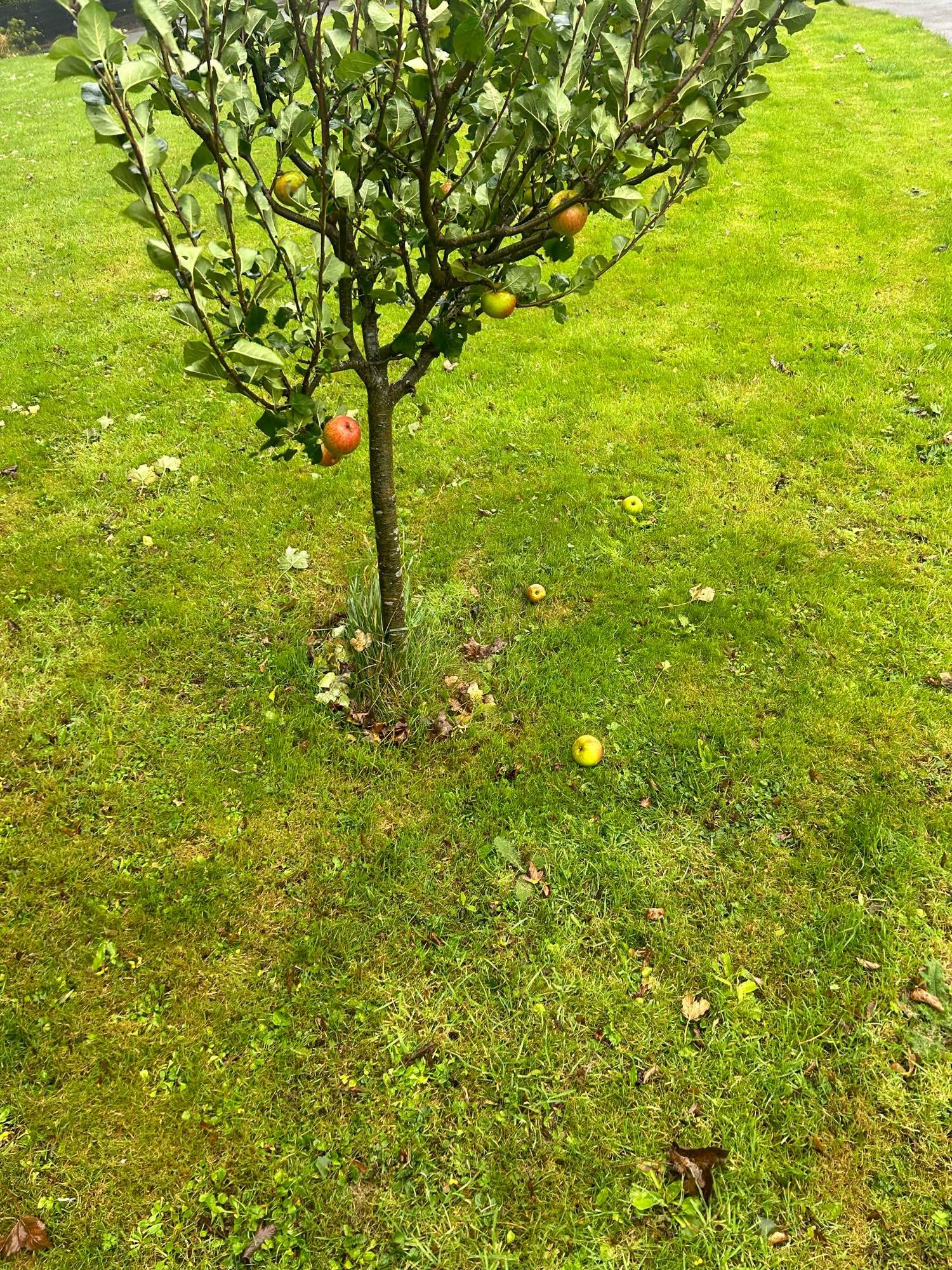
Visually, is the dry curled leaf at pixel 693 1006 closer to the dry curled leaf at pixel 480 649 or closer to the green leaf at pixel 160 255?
the dry curled leaf at pixel 480 649

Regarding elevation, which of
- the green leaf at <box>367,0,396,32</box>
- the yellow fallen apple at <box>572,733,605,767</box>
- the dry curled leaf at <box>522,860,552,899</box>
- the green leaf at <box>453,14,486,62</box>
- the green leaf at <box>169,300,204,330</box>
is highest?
the green leaf at <box>367,0,396,32</box>

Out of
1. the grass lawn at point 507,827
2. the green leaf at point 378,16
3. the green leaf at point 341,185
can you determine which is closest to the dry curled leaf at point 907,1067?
the grass lawn at point 507,827

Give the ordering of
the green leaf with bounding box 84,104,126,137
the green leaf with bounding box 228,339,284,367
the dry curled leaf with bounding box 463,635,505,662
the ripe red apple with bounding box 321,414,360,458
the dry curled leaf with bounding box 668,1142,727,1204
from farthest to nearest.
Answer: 1. the dry curled leaf with bounding box 463,635,505,662
2. the ripe red apple with bounding box 321,414,360,458
3. the dry curled leaf with bounding box 668,1142,727,1204
4. the green leaf with bounding box 228,339,284,367
5. the green leaf with bounding box 84,104,126,137

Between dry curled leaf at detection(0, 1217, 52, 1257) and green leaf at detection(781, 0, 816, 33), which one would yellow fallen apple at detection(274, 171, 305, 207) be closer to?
green leaf at detection(781, 0, 816, 33)

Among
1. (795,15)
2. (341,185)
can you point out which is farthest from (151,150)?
(795,15)

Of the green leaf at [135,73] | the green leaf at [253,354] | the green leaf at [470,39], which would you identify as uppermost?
the green leaf at [470,39]

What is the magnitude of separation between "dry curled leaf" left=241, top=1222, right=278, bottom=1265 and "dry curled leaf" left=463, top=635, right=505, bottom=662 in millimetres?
2545

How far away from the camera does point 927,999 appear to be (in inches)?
112

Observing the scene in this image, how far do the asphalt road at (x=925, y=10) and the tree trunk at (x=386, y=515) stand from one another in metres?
14.7

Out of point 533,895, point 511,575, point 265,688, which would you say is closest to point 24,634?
point 265,688

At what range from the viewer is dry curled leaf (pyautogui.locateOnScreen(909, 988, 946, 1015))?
112 inches

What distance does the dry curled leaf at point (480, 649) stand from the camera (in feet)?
13.5

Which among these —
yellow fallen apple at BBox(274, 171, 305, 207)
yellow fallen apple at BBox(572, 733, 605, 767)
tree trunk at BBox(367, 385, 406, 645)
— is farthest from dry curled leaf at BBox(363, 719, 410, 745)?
yellow fallen apple at BBox(274, 171, 305, 207)

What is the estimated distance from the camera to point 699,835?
3389mm
